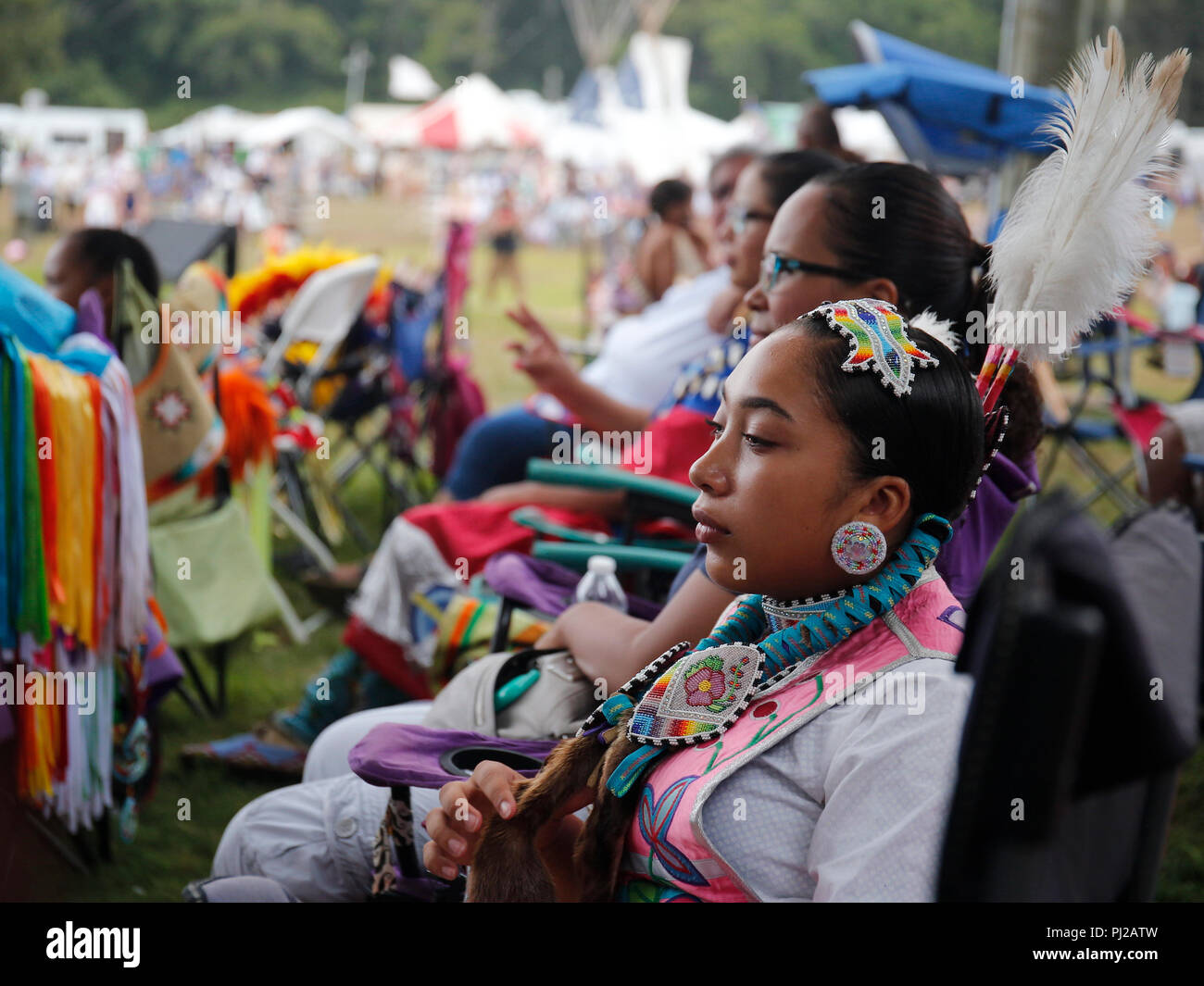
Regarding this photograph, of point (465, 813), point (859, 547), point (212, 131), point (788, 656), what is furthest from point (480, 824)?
point (212, 131)

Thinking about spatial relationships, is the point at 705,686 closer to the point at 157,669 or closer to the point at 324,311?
the point at 157,669

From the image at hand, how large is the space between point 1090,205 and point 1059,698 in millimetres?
821

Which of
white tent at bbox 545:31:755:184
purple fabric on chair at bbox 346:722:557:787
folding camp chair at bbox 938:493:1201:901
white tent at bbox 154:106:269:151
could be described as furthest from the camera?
white tent at bbox 154:106:269:151

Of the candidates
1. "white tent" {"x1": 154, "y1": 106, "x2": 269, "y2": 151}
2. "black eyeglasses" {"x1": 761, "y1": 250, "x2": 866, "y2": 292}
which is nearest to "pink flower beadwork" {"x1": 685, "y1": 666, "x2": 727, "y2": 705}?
"black eyeglasses" {"x1": 761, "y1": 250, "x2": 866, "y2": 292}

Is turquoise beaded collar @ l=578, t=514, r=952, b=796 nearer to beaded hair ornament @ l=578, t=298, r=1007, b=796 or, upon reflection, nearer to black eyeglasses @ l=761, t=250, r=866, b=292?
beaded hair ornament @ l=578, t=298, r=1007, b=796

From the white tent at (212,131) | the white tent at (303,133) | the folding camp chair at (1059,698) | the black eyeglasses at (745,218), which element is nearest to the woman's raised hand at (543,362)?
the black eyeglasses at (745,218)

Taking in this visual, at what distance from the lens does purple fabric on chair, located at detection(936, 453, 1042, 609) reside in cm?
162

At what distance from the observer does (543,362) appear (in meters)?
2.98

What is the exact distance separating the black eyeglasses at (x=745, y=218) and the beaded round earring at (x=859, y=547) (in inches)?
60.1

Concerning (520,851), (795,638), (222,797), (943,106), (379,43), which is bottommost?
(222,797)

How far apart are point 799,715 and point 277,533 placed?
4.24 meters

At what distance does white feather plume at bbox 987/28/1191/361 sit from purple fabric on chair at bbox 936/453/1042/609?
0.25 metres

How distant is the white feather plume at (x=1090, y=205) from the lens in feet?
4.30

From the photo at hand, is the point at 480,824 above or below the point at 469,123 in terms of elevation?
below
